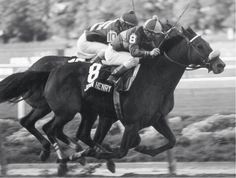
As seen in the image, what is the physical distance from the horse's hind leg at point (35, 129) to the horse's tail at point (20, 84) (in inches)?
10.3

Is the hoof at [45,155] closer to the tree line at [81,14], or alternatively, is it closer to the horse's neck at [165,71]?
the horse's neck at [165,71]

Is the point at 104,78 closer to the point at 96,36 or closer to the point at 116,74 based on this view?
the point at 116,74

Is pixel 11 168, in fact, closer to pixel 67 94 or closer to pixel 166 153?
pixel 67 94

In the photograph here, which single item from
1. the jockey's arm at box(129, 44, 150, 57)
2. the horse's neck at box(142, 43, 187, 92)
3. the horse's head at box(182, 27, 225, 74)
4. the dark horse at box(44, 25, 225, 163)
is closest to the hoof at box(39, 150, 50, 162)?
the dark horse at box(44, 25, 225, 163)

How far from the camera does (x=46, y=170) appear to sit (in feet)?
27.2

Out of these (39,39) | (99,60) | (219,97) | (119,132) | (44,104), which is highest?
(99,60)

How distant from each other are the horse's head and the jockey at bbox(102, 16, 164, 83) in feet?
1.20

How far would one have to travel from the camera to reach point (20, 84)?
820cm

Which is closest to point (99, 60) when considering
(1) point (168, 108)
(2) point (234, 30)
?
(1) point (168, 108)

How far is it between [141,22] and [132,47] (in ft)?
61.8

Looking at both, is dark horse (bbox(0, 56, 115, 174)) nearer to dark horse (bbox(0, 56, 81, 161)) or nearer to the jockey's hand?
dark horse (bbox(0, 56, 81, 161))

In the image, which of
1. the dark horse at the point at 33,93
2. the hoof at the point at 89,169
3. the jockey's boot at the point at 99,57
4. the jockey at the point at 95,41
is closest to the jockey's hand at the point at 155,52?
the jockey's boot at the point at 99,57

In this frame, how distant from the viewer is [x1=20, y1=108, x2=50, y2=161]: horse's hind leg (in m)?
7.95

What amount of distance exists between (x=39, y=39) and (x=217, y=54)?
85.0 ft
